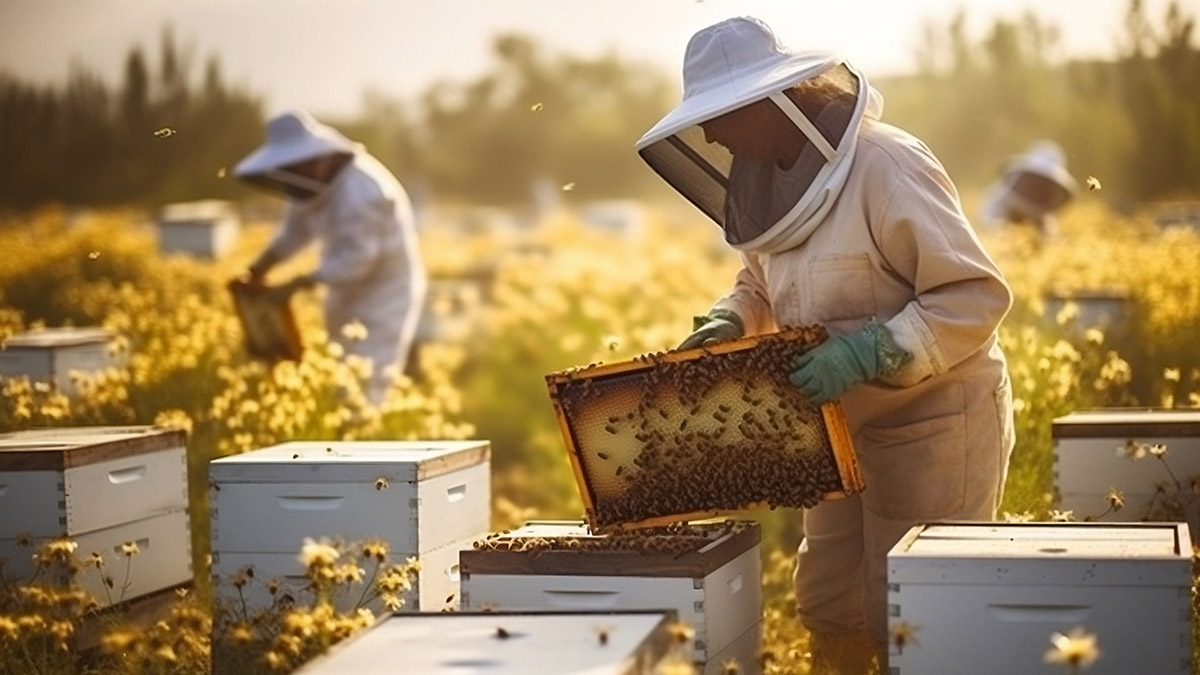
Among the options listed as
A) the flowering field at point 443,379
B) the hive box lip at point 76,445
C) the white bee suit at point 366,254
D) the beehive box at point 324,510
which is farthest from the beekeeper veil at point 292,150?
the beehive box at point 324,510

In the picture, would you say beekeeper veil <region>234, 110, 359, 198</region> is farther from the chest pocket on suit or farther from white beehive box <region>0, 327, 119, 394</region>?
the chest pocket on suit

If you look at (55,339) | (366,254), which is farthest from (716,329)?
(366,254)

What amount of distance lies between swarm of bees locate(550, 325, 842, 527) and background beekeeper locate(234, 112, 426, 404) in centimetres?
585

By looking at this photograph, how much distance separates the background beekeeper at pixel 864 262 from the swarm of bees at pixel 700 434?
12cm

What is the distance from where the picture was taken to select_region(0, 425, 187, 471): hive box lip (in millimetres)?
5668

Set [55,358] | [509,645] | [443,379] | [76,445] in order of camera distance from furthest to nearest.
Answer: [443,379]
[55,358]
[76,445]
[509,645]

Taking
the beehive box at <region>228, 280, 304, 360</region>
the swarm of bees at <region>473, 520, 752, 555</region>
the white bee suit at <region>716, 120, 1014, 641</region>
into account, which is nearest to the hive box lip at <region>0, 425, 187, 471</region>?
the swarm of bees at <region>473, 520, 752, 555</region>

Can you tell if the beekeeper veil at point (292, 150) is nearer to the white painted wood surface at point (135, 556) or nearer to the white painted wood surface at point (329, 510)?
the white painted wood surface at point (135, 556)

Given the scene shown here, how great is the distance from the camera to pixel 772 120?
4922 millimetres

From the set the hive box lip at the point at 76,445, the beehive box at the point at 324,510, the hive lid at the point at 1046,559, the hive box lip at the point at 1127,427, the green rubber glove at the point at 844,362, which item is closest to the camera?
the hive lid at the point at 1046,559

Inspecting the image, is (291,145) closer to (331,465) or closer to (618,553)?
(331,465)

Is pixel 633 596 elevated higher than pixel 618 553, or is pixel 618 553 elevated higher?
pixel 618 553

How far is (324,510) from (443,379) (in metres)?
4.24

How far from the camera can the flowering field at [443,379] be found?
202 inches
